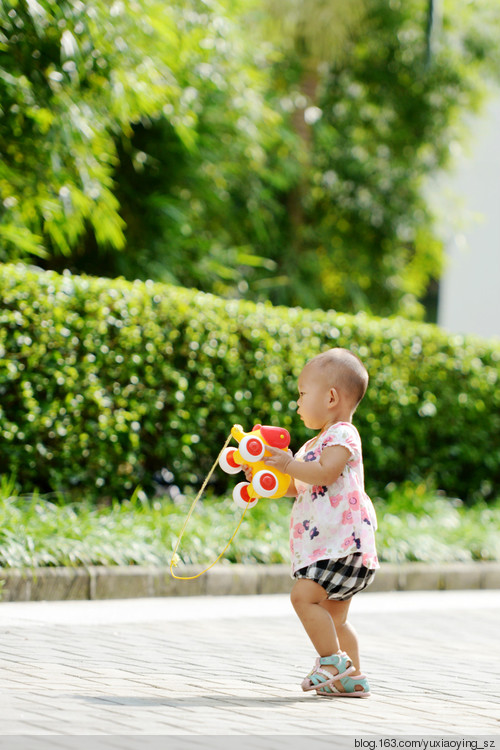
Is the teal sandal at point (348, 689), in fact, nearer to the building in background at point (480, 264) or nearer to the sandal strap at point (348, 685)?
the sandal strap at point (348, 685)

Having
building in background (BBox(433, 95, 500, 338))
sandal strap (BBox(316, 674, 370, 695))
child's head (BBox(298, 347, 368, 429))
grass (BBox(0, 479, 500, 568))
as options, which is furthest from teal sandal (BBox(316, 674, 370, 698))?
building in background (BBox(433, 95, 500, 338))

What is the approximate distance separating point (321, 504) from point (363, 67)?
51.6 feet

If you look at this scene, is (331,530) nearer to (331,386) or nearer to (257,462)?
(257,462)

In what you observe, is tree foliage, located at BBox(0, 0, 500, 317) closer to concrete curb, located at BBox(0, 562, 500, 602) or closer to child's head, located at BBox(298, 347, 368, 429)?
concrete curb, located at BBox(0, 562, 500, 602)

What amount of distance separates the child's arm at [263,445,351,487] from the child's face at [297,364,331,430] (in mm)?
188

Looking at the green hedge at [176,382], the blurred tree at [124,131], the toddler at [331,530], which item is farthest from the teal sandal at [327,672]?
the blurred tree at [124,131]

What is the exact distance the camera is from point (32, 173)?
32.3 ft

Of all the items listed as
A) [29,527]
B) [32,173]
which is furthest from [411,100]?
[29,527]

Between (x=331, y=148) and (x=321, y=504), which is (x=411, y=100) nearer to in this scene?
(x=331, y=148)

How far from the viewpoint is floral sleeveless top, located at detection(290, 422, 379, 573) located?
412cm

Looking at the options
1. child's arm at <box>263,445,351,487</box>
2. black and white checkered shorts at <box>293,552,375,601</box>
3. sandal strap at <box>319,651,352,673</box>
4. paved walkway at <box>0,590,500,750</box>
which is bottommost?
paved walkway at <box>0,590,500,750</box>

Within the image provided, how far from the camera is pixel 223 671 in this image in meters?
4.72

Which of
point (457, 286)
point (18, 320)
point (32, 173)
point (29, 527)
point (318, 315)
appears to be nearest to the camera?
point (29, 527)

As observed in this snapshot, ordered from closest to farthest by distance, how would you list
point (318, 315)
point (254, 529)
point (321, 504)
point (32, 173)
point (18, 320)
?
point (321, 504), point (18, 320), point (254, 529), point (32, 173), point (318, 315)
